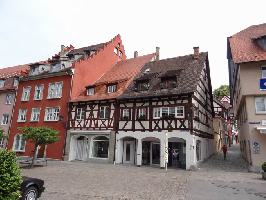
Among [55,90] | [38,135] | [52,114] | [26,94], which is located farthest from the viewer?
[26,94]

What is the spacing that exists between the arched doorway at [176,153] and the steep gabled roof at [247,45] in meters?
8.47

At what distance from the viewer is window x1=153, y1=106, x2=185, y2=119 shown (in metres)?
21.7

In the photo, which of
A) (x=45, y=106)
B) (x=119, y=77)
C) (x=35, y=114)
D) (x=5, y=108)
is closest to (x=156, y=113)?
(x=119, y=77)

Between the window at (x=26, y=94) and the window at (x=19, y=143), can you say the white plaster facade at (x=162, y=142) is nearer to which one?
the window at (x=19, y=143)

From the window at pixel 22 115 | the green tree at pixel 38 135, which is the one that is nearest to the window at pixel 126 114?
the green tree at pixel 38 135

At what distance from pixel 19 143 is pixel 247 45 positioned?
26.7 m

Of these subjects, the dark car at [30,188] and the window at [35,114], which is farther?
the window at [35,114]

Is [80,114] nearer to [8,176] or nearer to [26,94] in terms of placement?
[26,94]

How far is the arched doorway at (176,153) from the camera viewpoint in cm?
2250

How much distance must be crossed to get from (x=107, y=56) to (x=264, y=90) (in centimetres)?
1973

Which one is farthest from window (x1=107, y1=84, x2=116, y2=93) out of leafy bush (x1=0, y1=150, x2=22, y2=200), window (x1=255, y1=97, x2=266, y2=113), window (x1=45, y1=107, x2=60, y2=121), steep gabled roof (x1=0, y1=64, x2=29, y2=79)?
leafy bush (x1=0, y1=150, x2=22, y2=200)

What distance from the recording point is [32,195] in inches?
360

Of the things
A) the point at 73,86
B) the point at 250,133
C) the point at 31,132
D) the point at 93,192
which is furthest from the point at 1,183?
the point at 73,86

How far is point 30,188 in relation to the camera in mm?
9008
